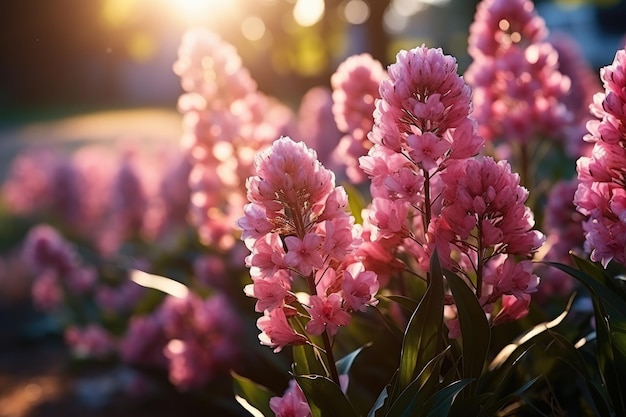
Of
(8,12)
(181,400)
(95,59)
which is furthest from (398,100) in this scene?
(95,59)

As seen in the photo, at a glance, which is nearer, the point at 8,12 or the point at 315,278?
A: the point at 315,278

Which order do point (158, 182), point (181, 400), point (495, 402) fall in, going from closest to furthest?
1. point (495, 402)
2. point (181, 400)
3. point (158, 182)

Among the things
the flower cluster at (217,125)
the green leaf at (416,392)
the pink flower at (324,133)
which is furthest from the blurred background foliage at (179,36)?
the green leaf at (416,392)

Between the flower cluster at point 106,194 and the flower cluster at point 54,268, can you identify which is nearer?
the flower cluster at point 54,268

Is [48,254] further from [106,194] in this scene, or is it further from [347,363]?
[347,363]

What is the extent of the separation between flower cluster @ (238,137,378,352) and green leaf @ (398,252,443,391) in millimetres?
141

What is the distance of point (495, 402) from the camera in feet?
7.38

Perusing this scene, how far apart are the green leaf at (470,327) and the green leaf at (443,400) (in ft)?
0.41

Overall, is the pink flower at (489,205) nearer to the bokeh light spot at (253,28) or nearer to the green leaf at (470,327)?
the green leaf at (470,327)

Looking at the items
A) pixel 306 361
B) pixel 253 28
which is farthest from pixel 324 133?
pixel 253 28

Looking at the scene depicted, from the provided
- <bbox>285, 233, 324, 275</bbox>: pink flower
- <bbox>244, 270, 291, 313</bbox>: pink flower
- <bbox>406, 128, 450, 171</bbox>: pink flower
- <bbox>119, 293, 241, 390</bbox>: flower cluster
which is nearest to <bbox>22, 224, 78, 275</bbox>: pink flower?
<bbox>119, 293, 241, 390</bbox>: flower cluster

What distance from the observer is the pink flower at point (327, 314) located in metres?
1.92

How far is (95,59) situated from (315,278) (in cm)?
4148

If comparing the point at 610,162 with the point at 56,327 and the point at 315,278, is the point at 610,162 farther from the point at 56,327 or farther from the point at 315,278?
the point at 56,327
